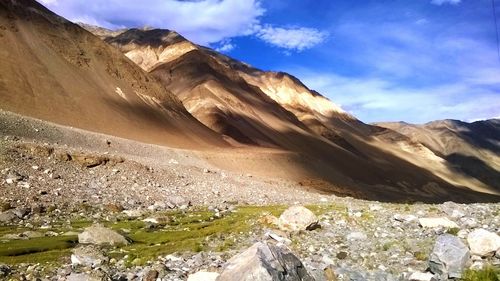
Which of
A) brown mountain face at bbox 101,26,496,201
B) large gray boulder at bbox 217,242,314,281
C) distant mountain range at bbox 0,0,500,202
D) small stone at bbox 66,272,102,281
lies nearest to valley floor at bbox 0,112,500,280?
small stone at bbox 66,272,102,281

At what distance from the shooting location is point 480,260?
66.0 feet

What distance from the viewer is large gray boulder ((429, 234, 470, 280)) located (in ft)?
62.5

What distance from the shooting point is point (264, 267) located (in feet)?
44.7

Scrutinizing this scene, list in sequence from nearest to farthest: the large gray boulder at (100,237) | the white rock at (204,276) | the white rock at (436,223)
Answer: the white rock at (204,276)
the large gray boulder at (100,237)
the white rock at (436,223)

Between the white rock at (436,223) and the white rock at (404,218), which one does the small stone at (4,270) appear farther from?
the white rock at (404,218)

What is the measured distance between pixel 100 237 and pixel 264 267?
14.1 metres

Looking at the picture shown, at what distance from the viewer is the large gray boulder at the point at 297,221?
26969mm

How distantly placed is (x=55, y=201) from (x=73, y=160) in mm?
14817

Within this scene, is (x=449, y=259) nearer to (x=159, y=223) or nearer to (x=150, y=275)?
(x=150, y=275)

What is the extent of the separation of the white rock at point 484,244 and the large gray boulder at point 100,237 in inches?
623

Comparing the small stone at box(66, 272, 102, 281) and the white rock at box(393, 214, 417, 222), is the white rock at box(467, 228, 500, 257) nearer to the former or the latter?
the white rock at box(393, 214, 417, 222)

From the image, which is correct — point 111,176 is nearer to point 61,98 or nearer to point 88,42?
point 61,98

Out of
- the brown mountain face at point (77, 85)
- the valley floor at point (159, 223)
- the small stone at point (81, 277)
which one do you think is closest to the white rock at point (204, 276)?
the valley floor at point (159, 223)

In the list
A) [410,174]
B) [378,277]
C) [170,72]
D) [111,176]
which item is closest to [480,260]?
[378,277]
